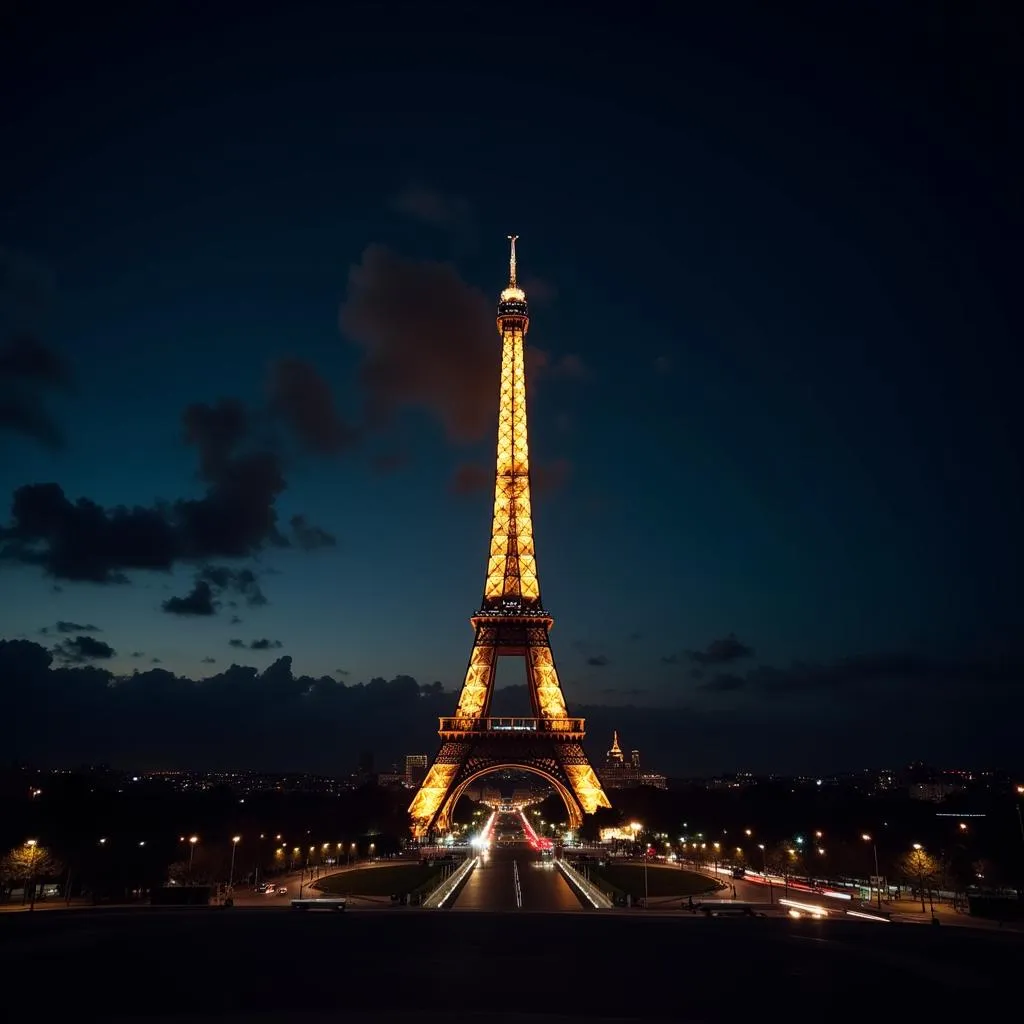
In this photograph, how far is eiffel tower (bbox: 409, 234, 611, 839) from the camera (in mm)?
87625

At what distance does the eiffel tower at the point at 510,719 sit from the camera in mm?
87625

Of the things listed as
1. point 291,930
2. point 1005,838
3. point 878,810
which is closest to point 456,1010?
point 291,930

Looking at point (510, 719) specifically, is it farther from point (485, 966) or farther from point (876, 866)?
point (485, 966)

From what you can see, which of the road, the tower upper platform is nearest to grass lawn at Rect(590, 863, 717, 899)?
the road

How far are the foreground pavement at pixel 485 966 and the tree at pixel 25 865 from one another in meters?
10.9

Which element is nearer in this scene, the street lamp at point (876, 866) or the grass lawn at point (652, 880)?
the street lamp at point (876, 866)

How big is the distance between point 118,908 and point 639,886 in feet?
105

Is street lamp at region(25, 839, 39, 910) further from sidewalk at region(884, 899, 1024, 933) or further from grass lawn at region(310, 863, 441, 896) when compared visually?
sidewalk at region(884, 899, 1024, 933)

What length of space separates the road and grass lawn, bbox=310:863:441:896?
11.5ft

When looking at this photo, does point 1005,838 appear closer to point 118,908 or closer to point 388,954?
point 388,954

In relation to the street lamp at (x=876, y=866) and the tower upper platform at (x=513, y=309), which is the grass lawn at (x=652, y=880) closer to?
the street lamp at (x=876, y=866)

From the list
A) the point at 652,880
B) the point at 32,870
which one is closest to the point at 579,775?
the point at 652,880

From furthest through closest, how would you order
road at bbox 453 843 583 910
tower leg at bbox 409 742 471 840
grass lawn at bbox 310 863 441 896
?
tower leg at bbox 409 742 471 840 < grass lawn at bbox 310 863 441 896 < road at bbox 453 843 583 910

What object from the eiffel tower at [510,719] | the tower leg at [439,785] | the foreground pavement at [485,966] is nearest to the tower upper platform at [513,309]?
the eiffel tower at [510,719]
